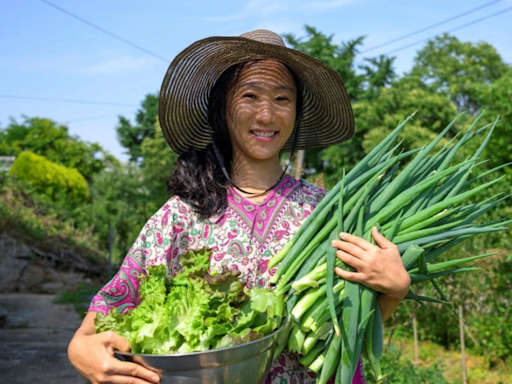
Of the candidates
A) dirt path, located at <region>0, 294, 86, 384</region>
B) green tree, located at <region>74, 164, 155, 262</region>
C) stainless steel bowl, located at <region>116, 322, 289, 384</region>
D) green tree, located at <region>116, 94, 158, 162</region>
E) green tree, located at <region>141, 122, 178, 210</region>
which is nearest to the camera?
stainless steel bowl, located at <region>116, 322, 289, 384</region>

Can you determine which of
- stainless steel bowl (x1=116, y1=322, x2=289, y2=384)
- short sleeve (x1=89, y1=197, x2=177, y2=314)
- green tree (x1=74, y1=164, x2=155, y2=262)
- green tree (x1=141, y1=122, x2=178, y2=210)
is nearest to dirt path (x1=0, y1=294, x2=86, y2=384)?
short sleeve (x1=89, y1=197, x2=177, y2=314)

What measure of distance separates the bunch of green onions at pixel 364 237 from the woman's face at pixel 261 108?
1.06ft

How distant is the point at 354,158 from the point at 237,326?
1877 cm

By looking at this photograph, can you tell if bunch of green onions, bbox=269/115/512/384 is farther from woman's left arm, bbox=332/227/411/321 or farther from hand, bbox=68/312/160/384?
hand, bbox=68/312/160/384

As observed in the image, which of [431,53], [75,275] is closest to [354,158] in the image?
[75,275]

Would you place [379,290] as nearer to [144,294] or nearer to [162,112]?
[144,294]

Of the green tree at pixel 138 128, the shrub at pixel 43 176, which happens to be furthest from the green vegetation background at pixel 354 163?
the green tree at pixel 138 128

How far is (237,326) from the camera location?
148 cm

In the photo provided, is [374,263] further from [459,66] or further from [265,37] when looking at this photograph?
[459,66]

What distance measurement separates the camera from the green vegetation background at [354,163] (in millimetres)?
6594

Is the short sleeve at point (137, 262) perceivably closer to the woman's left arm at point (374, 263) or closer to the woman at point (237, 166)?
the woman at point (237, 166)

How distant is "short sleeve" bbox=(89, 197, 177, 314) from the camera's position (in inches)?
69.4

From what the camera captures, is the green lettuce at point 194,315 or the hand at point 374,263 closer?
the green lettuce at point 194,315

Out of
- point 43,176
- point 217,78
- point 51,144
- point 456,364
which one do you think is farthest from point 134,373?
point 51,144
